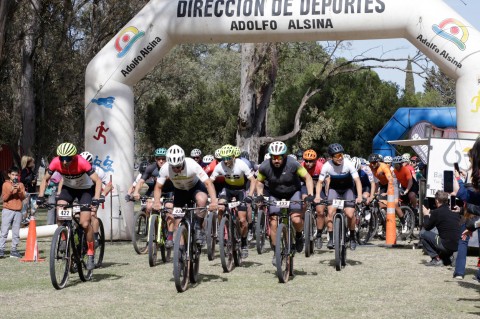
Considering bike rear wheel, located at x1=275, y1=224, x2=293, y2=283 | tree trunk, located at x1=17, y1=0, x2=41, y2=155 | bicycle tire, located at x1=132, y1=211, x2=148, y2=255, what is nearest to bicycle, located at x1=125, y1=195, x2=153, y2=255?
bicycle tire, located at x1=132, y1=211, x2=148, y2=255

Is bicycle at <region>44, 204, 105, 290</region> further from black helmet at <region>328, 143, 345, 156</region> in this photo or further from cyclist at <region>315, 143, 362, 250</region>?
black helmet at <region>328, 143, 345, 156</region>

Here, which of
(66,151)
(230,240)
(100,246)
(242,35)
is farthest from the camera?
(242,35)

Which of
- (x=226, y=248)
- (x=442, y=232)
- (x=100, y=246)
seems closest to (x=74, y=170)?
(x=100, y=246)

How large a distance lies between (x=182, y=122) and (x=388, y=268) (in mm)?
39321

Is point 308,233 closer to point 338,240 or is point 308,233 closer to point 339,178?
point 339,178

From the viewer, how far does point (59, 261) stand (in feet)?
38.4

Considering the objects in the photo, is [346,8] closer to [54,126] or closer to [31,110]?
[31,110]

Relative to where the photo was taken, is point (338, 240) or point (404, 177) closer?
point (338, 240)

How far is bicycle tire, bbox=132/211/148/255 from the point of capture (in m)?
16.1

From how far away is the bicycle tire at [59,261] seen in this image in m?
11.1

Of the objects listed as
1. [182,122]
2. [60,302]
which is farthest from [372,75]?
[60,302]

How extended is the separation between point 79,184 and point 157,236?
1831mm

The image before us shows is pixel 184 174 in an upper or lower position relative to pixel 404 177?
lower

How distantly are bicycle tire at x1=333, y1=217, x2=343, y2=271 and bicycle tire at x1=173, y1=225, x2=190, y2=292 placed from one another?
266cm
